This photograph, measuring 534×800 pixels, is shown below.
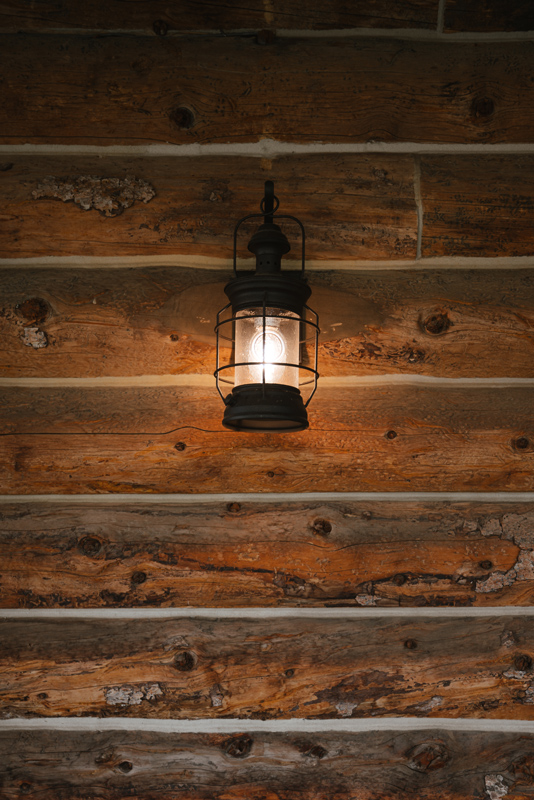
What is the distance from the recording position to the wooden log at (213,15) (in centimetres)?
125

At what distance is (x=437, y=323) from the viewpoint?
4.16 ft

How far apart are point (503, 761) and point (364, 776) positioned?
317 millimetres

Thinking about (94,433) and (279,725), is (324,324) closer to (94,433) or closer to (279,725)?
(94,433)

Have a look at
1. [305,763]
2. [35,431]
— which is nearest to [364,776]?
[305,763]

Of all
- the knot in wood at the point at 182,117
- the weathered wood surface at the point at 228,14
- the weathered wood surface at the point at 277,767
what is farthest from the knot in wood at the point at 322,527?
the weathered wood surface at the point at 228,14

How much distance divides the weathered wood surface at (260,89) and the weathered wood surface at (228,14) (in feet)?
0.12

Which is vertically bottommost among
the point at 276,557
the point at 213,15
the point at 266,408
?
the point at 276,557

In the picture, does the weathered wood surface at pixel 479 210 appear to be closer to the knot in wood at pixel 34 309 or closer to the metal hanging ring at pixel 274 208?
the metal hanging ring at pixel 274 208

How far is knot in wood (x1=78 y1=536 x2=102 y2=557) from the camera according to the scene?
1248 millimetres

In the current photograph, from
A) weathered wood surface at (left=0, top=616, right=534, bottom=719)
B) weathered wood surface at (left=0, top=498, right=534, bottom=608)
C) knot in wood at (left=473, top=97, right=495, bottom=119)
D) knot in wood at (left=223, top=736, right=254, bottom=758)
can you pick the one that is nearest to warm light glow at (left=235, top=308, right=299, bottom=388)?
weathered wood surface at (left=0, top=498, right=534, bottom=608)

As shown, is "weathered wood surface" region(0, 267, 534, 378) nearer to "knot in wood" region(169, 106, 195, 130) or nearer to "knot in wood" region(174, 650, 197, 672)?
"knot in wood" region(169, 106, 195, 130)

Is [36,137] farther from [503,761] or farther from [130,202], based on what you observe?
[503,761]

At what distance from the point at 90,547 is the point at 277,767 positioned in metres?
0.65

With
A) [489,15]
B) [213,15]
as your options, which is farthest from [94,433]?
[489,15]
